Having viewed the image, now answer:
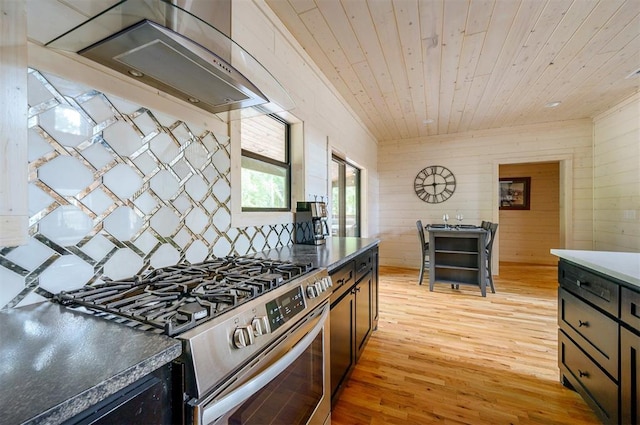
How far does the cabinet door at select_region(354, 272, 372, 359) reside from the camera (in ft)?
6.41

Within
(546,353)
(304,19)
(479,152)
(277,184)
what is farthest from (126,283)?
(479,152)

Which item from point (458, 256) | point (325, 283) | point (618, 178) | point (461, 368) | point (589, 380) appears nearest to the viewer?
point (325, 283)

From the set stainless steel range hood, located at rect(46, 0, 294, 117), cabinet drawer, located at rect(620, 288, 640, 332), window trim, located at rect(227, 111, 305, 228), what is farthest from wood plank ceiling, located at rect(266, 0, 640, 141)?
cabinet drawer, located at rect(620, 288, 640, 332)

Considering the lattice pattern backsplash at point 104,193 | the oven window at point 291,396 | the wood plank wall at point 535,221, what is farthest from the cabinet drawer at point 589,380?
the wood plank wall at point 535,221

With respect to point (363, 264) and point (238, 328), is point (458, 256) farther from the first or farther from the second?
point (238, 328)

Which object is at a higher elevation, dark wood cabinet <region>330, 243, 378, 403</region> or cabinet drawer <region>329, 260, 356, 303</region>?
cabinet drawer <region>329, 260, 356, 303</region>

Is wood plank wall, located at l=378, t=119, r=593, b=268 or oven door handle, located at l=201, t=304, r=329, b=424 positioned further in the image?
wood plank wall, located at l=378, t=119, r=593, b=268

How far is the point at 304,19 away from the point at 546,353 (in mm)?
3337

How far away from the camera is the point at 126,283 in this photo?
3.40ft

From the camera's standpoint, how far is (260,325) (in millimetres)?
822

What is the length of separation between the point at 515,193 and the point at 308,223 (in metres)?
5.96

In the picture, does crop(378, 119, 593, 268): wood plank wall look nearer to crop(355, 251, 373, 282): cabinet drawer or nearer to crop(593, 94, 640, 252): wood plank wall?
crop(593, 94, 640, 252): wood plank wall

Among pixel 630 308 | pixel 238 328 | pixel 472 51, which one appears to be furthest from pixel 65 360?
pixel 472 51

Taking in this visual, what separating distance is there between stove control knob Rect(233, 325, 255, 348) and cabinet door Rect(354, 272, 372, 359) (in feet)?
4.04
